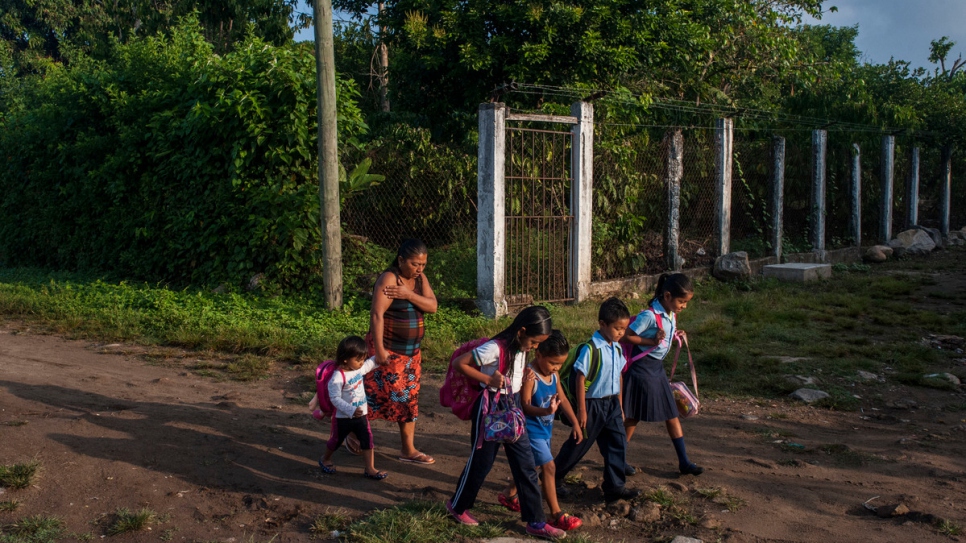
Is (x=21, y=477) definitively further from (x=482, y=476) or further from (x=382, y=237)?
(x=382, y=237)

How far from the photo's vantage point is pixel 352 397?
439 centimetres

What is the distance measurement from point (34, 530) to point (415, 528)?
5.74 feet

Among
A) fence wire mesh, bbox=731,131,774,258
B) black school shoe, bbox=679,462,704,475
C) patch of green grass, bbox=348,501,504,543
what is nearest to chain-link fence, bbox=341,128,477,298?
fence wire mesh, bbox=731,131,774,258

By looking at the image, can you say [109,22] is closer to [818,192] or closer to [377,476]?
[818,192]

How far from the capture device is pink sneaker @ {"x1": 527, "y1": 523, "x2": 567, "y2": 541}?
367 centimetres

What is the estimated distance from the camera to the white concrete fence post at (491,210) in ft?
28.1

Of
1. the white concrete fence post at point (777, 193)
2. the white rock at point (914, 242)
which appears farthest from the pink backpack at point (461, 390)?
the white rock at point (914, 242)

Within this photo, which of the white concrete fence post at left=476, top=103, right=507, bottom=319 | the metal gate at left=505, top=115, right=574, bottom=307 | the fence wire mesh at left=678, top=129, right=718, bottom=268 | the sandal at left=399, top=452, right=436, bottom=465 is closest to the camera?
the sandal at left=399, top=452, right=436, bottom=465

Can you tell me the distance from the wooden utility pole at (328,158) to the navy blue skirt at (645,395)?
480 cm

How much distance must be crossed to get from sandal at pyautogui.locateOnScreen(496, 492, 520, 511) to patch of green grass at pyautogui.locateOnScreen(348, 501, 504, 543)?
248 millimetres

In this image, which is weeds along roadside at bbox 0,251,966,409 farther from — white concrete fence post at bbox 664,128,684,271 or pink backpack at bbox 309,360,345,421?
pink backpack at bbox 309,360,345,421

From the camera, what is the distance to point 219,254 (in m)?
9.98

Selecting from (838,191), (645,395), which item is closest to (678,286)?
(645,395)

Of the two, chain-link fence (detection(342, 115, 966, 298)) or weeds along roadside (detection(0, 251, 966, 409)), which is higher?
chain-link fence (detection(342, 115, 966, 298))
